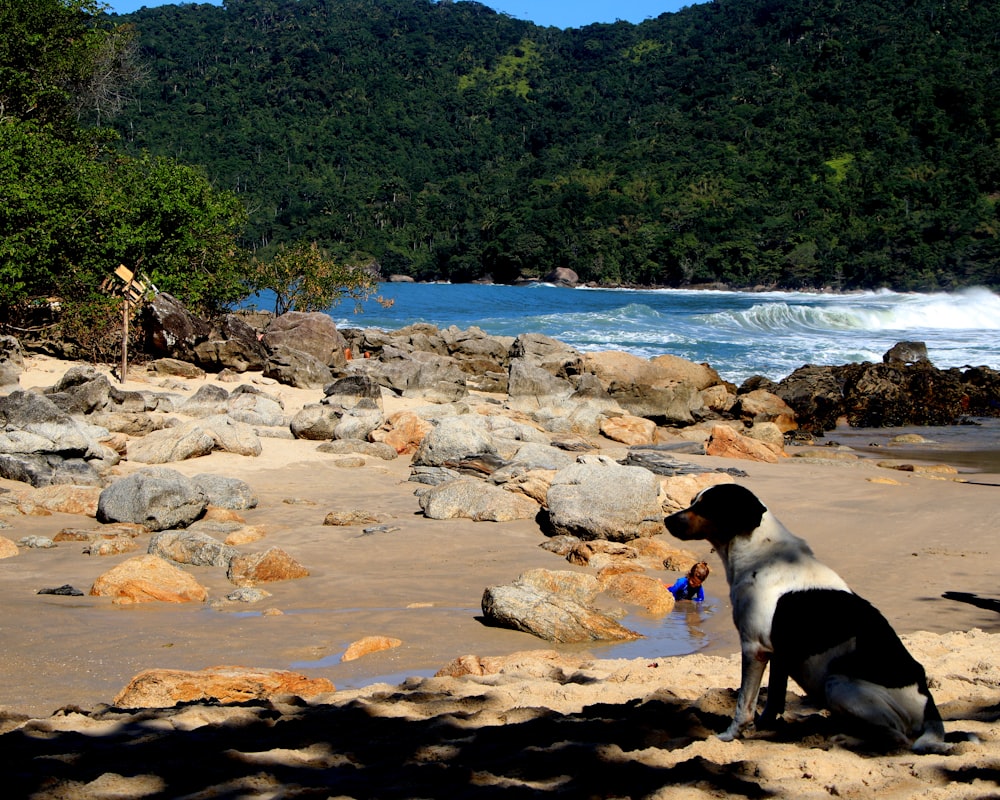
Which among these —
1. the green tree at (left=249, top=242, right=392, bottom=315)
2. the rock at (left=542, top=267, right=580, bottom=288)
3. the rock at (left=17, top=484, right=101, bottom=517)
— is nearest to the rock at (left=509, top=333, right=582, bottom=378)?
the green tree at (left=249, top=242, right=392, bottom=315)

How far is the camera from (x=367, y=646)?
5.48 m

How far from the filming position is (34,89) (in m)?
23.2

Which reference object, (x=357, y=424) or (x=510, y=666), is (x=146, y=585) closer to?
(x=510, y=666)

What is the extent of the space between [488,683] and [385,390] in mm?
13786

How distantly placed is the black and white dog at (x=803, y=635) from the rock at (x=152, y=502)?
5.83m

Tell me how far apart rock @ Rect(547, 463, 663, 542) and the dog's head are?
4982mm

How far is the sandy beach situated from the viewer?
9.73ft

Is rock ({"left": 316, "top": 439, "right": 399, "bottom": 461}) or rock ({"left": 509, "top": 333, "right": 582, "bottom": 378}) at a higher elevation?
rock ({"left": 509, "top": 333, "right": 582, "bottom": 378})

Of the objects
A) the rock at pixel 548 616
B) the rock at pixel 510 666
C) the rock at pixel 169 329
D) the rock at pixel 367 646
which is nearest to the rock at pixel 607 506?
the rock at pixel 548 616

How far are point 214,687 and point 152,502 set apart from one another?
4.26 meters

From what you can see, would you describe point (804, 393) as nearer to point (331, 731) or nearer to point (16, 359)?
point (16, 359)

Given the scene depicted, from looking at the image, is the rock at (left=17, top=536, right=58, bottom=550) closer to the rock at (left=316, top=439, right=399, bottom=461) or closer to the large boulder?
the large boulder

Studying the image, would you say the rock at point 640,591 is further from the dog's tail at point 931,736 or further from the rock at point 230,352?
the rock at point 230,352

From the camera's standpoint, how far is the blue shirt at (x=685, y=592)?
22.6 feet
